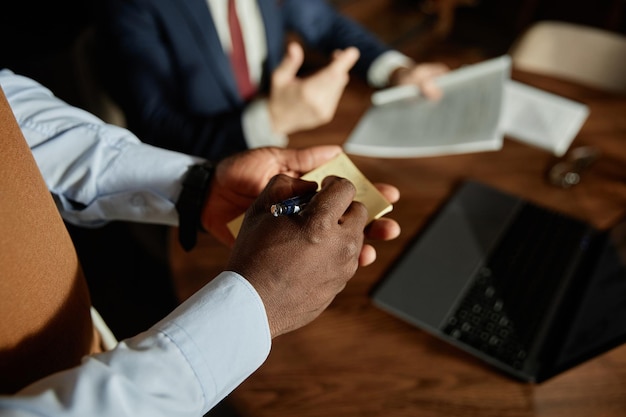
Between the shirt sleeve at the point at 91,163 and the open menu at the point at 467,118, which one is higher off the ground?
the shirt sleeve at the point at 91,163

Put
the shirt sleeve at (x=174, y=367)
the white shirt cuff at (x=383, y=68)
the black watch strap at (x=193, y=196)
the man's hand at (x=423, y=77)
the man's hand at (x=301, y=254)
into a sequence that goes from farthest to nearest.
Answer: the white shirt cuff at (x=383, y=68)
the man's hand at (x=423, y=77)
the black watch strap at (x=193, y=196)
the man's hand at (x=301, y=254)
the shirt sleeve at (x=174, y=367)

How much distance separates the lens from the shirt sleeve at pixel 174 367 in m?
0.41

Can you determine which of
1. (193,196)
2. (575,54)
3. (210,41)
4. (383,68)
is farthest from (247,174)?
(575,54)

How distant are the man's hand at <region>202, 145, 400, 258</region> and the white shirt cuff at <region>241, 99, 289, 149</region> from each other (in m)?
0.38

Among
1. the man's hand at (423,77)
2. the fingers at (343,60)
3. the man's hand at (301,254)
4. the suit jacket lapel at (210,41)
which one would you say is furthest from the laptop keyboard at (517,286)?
the suit jacket lapel at (210,41)

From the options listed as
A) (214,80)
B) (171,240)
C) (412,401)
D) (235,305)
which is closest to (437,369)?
(412,401)

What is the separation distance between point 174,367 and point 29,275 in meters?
0.17

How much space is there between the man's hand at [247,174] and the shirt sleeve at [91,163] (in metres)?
0.07

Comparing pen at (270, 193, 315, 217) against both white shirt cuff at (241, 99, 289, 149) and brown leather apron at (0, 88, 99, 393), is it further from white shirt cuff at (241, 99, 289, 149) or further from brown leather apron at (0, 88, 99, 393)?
white shirt cuff at (241, 99, 289, 149)

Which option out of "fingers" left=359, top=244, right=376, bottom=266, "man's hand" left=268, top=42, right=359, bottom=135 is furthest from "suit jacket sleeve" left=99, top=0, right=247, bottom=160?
"fingers" left=359, top=244, right=376, bottom=266

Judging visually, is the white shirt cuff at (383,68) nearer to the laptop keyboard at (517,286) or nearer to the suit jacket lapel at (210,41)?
the suit jacket lapel at (210,41)

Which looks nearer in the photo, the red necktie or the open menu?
the open menu

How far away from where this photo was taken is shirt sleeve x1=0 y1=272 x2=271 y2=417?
16.2 inches

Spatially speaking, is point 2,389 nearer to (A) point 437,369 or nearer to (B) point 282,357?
(B) point 282,357
